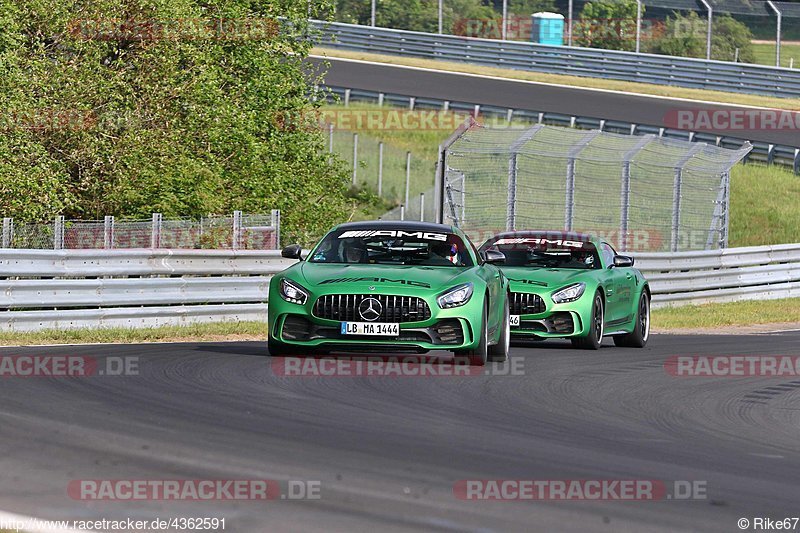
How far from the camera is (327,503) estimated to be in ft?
20.2

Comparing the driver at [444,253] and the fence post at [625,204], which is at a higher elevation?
the driver at [444,253]

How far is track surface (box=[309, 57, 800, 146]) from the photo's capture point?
39.7m

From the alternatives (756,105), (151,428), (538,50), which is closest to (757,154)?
(756,105)

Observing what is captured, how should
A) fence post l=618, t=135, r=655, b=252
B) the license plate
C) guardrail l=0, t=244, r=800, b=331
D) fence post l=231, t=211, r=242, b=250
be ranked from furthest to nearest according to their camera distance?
fence post l=618, t=135, r=655, b=252 < fence post l=231, t=211, r=242, b=250 < guardrail l=0, t=244, r=800, b=331 < the license plate

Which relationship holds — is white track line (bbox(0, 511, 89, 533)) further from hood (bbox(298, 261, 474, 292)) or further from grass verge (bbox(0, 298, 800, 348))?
grass verge (bbox(0, 298, 800, 348))

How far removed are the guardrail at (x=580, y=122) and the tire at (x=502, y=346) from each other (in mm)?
21539

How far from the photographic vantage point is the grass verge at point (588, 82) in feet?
146

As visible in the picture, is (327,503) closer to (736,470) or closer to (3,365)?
(736,470)

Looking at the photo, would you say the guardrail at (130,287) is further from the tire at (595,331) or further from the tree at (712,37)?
the tree at (712,37)

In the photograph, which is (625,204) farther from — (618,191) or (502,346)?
(502,346)

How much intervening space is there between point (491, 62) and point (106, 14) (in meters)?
26.3

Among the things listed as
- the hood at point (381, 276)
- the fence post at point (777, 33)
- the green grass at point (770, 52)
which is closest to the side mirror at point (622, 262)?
the hood at point (381, 276)

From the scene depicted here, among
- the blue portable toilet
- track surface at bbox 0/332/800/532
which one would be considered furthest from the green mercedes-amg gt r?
the blue portable toilet

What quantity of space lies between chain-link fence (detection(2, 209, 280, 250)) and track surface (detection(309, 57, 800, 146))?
2010 cm
